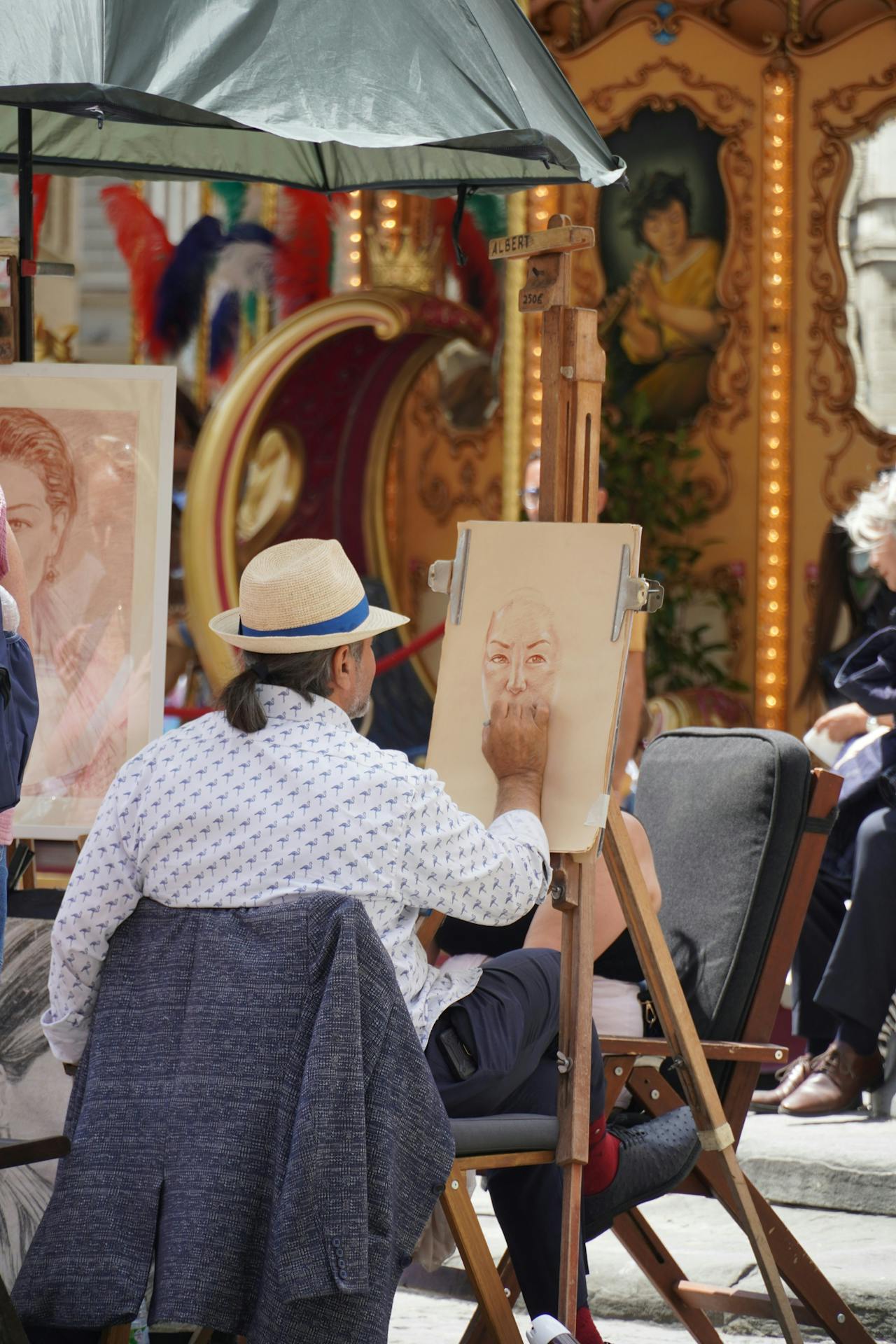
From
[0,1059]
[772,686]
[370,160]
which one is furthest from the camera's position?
[772,686]

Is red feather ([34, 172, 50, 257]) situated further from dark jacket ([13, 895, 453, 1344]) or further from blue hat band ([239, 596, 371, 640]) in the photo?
dark jacket ([13, 895, 453, 1344])

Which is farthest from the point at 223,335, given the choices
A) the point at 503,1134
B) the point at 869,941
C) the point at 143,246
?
the point at 503,1134

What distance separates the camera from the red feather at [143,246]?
6.34 metres

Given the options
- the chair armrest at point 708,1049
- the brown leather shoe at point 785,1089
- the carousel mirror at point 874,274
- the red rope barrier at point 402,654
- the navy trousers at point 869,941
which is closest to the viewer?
the chair armrest at point 708,1049


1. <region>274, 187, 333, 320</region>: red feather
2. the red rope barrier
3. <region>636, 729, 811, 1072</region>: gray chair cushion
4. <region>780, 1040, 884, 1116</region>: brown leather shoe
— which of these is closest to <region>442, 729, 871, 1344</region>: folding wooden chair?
<region>636, 729, 811, 1072</region>: gray chair cushion

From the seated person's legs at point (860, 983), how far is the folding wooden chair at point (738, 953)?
798 millimetres

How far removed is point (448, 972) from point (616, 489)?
13.3 feet

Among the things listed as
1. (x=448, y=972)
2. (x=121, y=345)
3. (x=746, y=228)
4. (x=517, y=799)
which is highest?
(x=746, y=228)

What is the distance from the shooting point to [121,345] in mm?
6617

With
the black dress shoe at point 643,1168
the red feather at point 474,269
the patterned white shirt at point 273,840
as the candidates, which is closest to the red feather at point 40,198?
the red feather at point 474,269

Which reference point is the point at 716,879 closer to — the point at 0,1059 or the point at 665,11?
the point at 0,1059

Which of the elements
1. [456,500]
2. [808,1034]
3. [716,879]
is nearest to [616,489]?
[456,500]

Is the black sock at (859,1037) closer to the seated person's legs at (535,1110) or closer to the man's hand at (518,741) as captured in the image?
the seated person's legs at (535,1110)

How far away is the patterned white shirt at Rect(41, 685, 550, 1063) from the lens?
206 cm
